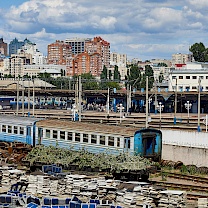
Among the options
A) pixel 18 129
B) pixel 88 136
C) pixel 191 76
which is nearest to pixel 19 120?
pixel 18 129

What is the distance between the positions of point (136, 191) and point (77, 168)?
8590 mm

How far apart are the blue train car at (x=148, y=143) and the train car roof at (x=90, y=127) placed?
1.63 feet

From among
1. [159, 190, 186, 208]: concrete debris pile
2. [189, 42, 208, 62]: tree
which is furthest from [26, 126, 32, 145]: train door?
[189, 42, 208, 62]: tree

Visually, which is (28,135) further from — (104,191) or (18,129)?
(104,191)

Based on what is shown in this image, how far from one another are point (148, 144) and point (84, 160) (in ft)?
13.5

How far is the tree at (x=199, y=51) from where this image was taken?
160625mm

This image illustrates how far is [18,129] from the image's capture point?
41750mm

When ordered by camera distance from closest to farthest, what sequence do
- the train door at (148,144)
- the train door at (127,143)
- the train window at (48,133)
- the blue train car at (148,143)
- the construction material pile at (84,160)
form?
1. the construction material pile at (84,160)
2. the train door at (127,143)
3. the blue train car at (148,143)
4. the train door at (148,144)
5. the train window at (48,133)

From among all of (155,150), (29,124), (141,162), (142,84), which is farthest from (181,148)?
(142,84)

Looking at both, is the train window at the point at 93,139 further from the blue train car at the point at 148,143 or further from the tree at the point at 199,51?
the tree at the point at 199,51

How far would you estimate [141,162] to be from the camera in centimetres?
3111

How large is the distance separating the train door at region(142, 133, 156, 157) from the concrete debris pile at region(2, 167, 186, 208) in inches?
270

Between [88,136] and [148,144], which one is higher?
[88,136]

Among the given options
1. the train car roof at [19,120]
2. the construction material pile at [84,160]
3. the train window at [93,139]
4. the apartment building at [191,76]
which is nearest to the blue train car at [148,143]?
the construction material pile at [84,160]
